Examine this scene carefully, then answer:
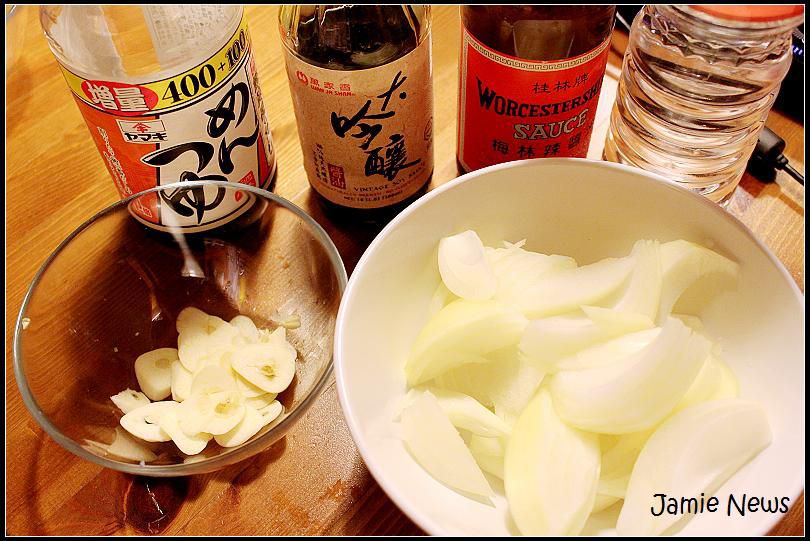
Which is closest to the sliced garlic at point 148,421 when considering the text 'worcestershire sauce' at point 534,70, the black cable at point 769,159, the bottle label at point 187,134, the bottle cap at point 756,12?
the bottle label at point 187,134

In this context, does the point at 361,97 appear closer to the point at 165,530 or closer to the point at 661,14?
the point at 661,14

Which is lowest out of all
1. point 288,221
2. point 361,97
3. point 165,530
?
point 165,530

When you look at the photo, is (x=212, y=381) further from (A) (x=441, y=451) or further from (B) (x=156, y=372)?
(A) (x=441, y=451)

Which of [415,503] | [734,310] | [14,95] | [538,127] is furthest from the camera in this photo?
[14,95]

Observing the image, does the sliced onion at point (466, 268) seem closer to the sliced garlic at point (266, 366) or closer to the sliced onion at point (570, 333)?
the sliced onion at point (570, 333)

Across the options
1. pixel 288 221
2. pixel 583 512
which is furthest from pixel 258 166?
pixel 583 512

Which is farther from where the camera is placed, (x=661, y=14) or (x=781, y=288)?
(x=661, y=14)
